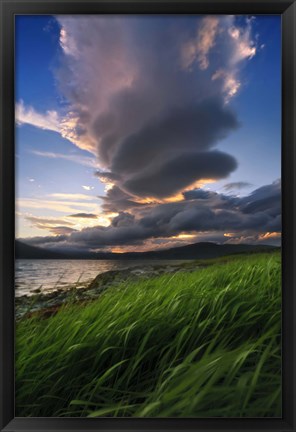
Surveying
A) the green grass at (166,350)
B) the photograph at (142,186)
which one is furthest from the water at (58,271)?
the green grass at (166,350)

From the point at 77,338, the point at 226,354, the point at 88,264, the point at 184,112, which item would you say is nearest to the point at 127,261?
the point at 88,264

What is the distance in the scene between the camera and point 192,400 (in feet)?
4.43

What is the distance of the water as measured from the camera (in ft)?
4.79

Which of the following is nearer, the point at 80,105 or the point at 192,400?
the point at 192,400

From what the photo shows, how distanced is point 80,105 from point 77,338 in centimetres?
112

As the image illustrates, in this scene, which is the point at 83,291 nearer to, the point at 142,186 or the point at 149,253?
the point at 149,253

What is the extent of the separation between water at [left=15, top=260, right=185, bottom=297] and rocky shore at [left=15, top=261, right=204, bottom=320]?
0.02 m

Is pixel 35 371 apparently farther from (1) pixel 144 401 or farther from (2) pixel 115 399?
(1) pixel 144 401

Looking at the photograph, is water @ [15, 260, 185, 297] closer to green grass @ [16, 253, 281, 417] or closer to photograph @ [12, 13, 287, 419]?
photograph @ [12, 13, 287, 419]

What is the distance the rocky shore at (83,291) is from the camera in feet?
4.79

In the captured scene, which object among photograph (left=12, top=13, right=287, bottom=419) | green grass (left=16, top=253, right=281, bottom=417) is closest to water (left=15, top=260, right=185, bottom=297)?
photograph (left=12, top=13, right=287, bottom=419)

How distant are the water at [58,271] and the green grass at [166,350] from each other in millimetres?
106

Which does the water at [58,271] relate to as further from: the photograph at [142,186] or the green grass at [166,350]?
the green grass at [166,350]

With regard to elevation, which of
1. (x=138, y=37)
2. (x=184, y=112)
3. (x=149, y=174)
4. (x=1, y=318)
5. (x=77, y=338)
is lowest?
(x=77, y=338)
